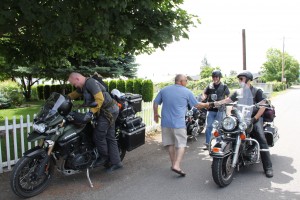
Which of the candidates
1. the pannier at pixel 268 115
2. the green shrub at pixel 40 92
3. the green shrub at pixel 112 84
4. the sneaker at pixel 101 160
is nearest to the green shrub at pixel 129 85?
the green shrub at pixel 112 84

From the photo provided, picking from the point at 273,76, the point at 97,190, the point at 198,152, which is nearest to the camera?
the point at 97,190

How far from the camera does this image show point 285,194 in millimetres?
4590

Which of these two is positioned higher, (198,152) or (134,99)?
(134,99)

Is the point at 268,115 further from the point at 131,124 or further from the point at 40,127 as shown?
the point at 40,127

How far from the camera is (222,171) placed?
4.94 meters

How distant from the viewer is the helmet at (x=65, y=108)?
485 cm

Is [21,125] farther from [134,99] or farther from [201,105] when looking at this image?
[201,105]

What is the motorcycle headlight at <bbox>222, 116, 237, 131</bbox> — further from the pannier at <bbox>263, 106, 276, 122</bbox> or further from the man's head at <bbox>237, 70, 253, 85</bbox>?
the pannier at <bbox>263, 106, 276, 122</bbox>

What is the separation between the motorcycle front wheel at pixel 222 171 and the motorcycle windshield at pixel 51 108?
2.52 meters

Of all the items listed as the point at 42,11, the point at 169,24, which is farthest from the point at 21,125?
the point at 169,24

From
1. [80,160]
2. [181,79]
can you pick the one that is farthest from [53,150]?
[181,79]

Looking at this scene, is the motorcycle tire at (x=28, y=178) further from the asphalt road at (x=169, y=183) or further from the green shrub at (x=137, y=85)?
the green shrub at (x=137, y=85)

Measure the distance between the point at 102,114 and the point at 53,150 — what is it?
945 millimetres

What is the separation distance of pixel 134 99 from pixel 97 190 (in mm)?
2063
